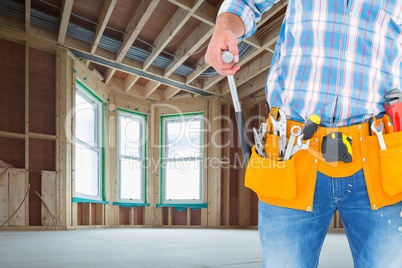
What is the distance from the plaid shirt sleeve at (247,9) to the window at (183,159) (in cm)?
738

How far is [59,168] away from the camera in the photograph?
566 centimetres

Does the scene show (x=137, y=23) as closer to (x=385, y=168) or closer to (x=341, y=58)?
(x=341, y=58)

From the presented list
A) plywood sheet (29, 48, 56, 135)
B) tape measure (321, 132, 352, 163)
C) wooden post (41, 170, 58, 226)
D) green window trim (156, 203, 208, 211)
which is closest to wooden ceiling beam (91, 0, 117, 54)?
plywood sheet (29, 48, 56, 135)

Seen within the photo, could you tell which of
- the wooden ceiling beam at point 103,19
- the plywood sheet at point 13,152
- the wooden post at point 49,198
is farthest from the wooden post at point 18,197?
the wooden ceiling beam at point 103,19

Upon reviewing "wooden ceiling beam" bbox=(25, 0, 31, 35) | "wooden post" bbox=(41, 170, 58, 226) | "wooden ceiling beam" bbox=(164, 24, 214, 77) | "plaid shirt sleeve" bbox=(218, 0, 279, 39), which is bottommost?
"wooden post" bbox=(41, 170, 58, 226)

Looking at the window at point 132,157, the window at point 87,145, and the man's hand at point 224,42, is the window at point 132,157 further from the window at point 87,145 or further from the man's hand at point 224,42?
the man's hand at point 224,42

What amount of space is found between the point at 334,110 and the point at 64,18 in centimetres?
516

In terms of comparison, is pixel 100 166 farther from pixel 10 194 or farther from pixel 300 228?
pixel 300 228

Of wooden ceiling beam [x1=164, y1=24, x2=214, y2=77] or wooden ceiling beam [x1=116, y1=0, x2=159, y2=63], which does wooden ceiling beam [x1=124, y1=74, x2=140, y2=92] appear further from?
wooden ceiling beam [x1=116, y1=0, x2=159, y2=63]

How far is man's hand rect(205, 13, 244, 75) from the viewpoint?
68cm

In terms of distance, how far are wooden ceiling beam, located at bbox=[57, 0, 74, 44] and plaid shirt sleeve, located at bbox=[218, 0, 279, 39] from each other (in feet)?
15.0

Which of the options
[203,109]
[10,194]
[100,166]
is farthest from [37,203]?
[203,109]

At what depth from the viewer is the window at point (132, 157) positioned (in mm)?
7805

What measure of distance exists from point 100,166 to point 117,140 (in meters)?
0.73
